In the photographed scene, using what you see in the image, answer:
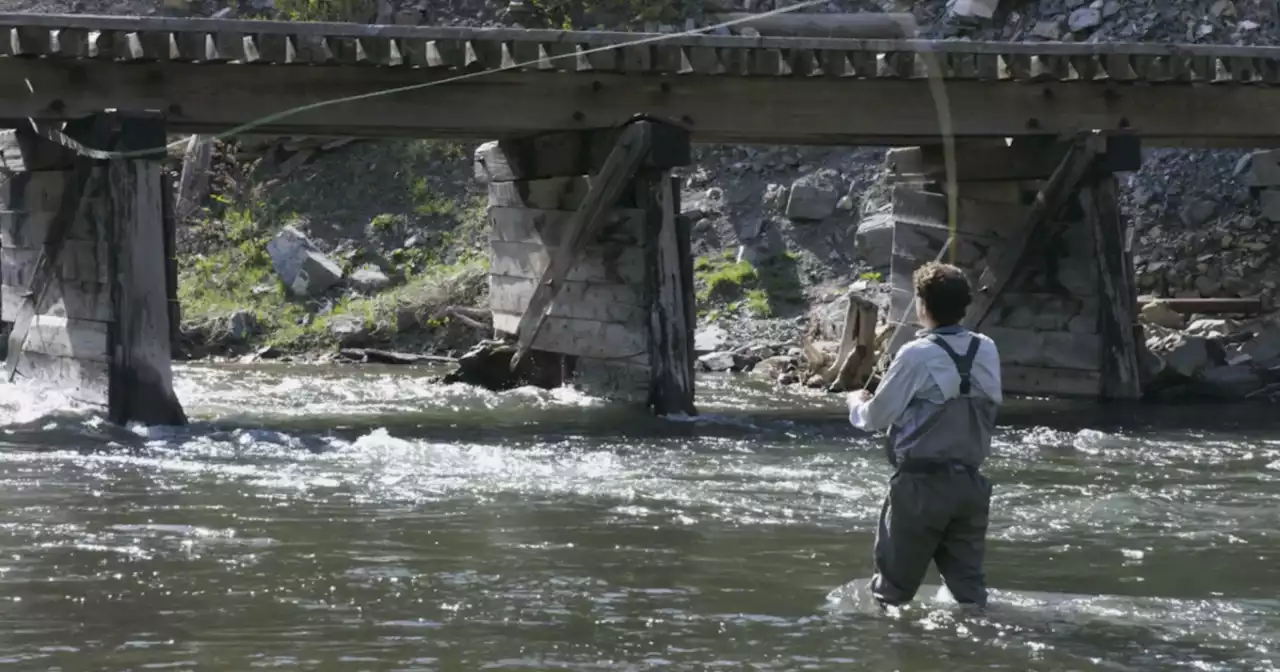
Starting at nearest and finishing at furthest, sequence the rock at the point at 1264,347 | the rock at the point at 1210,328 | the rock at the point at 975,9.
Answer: the rock at the point at 1264,347, the rock at the point at 1210,328, the rock at the point at 975,9

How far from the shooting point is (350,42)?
53.2ft

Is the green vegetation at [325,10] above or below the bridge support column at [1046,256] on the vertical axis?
above

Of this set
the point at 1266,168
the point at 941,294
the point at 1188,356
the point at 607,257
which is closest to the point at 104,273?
the point at 607,257

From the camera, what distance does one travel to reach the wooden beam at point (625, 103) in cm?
1567

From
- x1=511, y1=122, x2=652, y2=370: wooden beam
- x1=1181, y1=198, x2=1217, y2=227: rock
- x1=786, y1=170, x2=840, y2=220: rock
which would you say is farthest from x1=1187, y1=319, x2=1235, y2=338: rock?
x1=511, y1=122, x2=652, y2=370: wooden beam

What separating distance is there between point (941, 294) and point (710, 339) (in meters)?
16.3

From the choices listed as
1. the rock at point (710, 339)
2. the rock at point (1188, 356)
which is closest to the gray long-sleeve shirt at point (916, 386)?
the rock at point (1188, 356)

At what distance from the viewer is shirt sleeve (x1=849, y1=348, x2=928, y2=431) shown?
7.49 meters

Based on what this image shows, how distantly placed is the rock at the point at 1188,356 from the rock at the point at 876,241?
195 inches

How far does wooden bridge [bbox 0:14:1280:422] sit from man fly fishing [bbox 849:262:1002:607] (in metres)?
8.63

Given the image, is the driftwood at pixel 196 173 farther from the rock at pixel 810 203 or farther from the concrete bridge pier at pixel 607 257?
the concrete bridge pier at pixel 607 257

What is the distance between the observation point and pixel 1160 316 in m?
22.3

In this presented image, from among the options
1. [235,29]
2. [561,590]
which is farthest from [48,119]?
[561,590]

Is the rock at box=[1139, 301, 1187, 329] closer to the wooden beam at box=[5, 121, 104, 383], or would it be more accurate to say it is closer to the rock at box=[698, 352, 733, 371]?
the rock at box=[698, 352, 733, 371]
